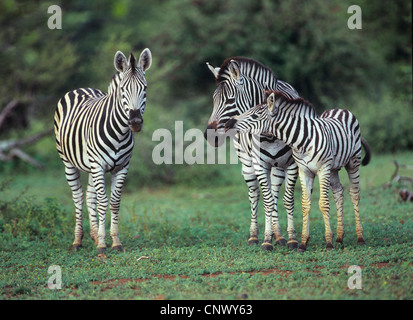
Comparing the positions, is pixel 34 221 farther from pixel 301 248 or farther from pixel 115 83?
pixel 301 248

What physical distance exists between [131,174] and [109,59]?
465 centimetres

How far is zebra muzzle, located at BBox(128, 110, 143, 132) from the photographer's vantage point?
24.2 feet

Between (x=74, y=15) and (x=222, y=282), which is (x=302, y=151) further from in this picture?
(x=74, y=15)

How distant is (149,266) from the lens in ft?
23.2

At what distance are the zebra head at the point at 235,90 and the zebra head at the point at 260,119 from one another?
36 centimetres

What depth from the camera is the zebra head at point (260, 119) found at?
7.26m

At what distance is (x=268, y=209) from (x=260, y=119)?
146 cm

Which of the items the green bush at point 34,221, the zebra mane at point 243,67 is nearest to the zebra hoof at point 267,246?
the zebra mane at point 243,67

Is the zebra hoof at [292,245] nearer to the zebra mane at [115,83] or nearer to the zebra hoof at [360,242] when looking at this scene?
the zebra hoof at [360,242]

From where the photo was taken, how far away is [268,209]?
7.93 m

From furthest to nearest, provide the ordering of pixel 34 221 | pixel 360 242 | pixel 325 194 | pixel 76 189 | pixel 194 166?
pixel 194 166, pixel 34 221, pixel 76 189, pixel 360 242, pixel 325 194

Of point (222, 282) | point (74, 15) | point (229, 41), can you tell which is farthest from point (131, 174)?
point (74, 15)

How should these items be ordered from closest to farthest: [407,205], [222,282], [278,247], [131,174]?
[222,282] < [278,247] < [407,205] < [131,174]

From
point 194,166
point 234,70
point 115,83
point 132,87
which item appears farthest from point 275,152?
point 194,166
